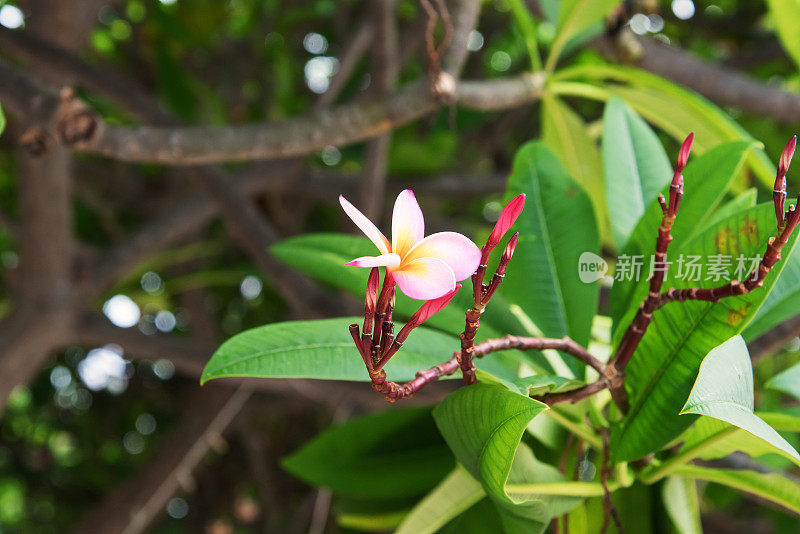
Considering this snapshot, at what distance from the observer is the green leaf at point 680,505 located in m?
0.50

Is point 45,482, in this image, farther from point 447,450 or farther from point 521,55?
point 447,450

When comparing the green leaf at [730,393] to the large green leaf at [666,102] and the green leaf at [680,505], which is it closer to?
the green leaf at [680,505]

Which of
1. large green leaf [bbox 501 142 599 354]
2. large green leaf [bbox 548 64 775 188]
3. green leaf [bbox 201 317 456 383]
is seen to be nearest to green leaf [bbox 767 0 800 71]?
large green leaf [bbox 548 64 775 188]

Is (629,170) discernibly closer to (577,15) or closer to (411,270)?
(577,15)

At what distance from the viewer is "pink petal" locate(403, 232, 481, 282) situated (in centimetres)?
28

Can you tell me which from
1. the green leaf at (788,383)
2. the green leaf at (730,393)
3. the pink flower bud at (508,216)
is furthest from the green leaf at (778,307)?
the pink flower bud at (508,216)

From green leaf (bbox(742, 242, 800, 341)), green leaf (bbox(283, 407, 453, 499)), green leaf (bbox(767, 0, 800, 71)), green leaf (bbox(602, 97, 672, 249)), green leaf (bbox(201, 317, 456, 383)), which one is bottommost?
green leaf (bbox(283, 407, 453, 499))

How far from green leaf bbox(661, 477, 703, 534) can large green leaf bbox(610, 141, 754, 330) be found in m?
0.13

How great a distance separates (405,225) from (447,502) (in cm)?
27

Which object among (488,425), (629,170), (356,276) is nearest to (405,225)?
(488,425)

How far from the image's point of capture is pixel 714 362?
316 mm

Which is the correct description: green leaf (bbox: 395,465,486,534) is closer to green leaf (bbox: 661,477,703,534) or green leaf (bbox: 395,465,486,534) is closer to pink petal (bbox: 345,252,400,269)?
green leaf (bbox: 661,477,703,534)

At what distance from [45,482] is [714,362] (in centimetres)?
247

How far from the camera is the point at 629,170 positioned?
22.1 inches
